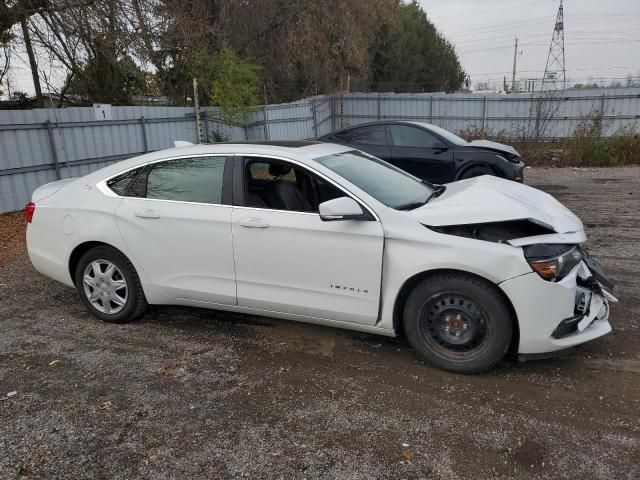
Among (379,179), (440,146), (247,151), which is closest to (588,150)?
(440,146)

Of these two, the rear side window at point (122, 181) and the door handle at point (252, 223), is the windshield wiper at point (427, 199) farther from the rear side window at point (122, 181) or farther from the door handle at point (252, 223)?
the rear side window at point (122, 181)

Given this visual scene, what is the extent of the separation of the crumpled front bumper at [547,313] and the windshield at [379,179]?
1071 millimetres

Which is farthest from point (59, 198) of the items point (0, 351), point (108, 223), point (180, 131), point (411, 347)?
point (180, 131)

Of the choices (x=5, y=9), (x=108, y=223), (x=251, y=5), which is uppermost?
(x=251, y=5)

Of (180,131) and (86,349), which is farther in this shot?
(180,131)

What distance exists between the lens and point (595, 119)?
52.4ft

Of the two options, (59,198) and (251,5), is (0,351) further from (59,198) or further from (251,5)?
(251,5)

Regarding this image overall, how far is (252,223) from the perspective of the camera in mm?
3910

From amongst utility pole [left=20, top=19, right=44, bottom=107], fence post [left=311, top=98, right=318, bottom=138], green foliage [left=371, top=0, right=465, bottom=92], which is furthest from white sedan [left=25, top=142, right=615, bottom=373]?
green foliage [left=371, top=0, right=465, bottom=92]

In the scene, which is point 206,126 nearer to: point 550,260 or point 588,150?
point 588,150

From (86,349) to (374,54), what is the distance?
35.9 metres

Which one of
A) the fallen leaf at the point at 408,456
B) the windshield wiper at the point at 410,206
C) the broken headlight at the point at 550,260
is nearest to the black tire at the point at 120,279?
the windshield wiper at the point at 410,206

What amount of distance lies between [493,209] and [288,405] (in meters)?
1.89

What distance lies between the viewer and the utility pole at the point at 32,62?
Answer: 31.0 ft
